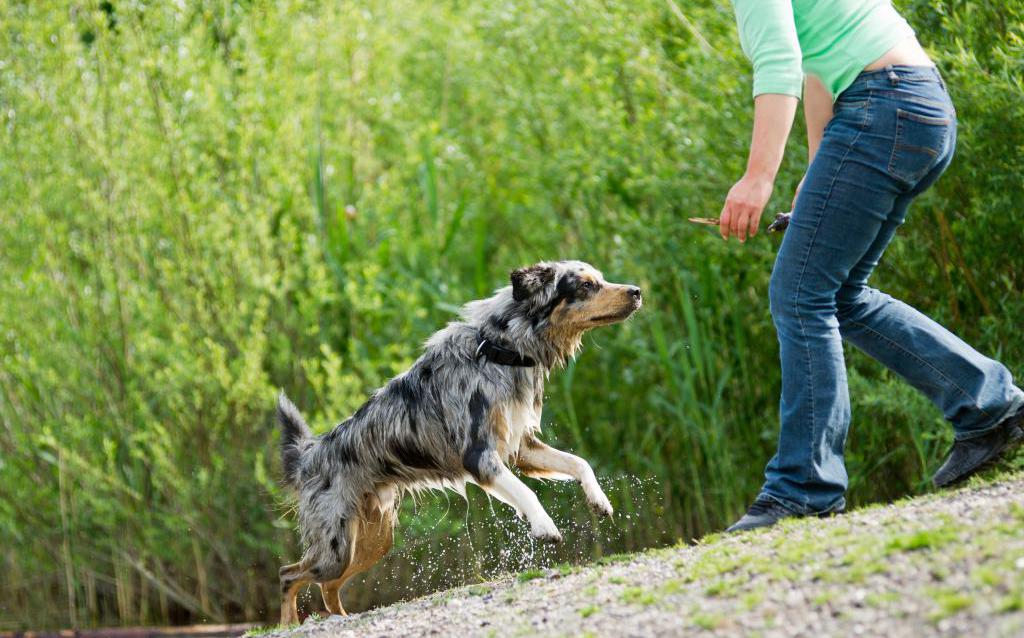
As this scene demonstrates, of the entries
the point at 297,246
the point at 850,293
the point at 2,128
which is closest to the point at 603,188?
the point at 297,246

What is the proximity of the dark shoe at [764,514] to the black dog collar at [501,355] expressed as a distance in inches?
46.2

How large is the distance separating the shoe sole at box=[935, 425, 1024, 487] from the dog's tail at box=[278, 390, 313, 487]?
8.97 feet

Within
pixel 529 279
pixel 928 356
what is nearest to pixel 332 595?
pixel 529 279

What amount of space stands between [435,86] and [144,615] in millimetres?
4962

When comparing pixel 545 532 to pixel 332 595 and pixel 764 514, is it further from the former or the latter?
pixel 332 595

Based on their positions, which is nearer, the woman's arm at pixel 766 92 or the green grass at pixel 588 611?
the green grass at pixel 588 611

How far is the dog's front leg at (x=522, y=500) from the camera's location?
4.09 meters

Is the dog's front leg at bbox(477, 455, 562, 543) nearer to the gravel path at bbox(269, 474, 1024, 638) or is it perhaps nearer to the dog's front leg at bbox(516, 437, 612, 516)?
the gravel path at bbox(269, 474, 1024, 638)

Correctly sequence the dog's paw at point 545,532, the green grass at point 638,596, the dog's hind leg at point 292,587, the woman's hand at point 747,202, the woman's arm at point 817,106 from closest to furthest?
1. the green grass at point 638,596
2. the woman's hand at point 747,202
3. the woman's arm at point 817,106
4. the dog's paw at point 545,532
5. the dog's hind leg at point 292,587

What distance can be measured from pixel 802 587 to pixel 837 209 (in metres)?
1.22

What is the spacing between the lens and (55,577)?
8047 millimetres

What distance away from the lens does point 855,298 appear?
3.81 m

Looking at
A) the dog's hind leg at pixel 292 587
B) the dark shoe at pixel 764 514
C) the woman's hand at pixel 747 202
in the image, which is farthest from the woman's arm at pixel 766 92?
the dog's hind leg at pixel 292 587

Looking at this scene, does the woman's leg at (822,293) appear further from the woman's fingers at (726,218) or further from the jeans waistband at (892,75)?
the woman's fingers at (726,218)
